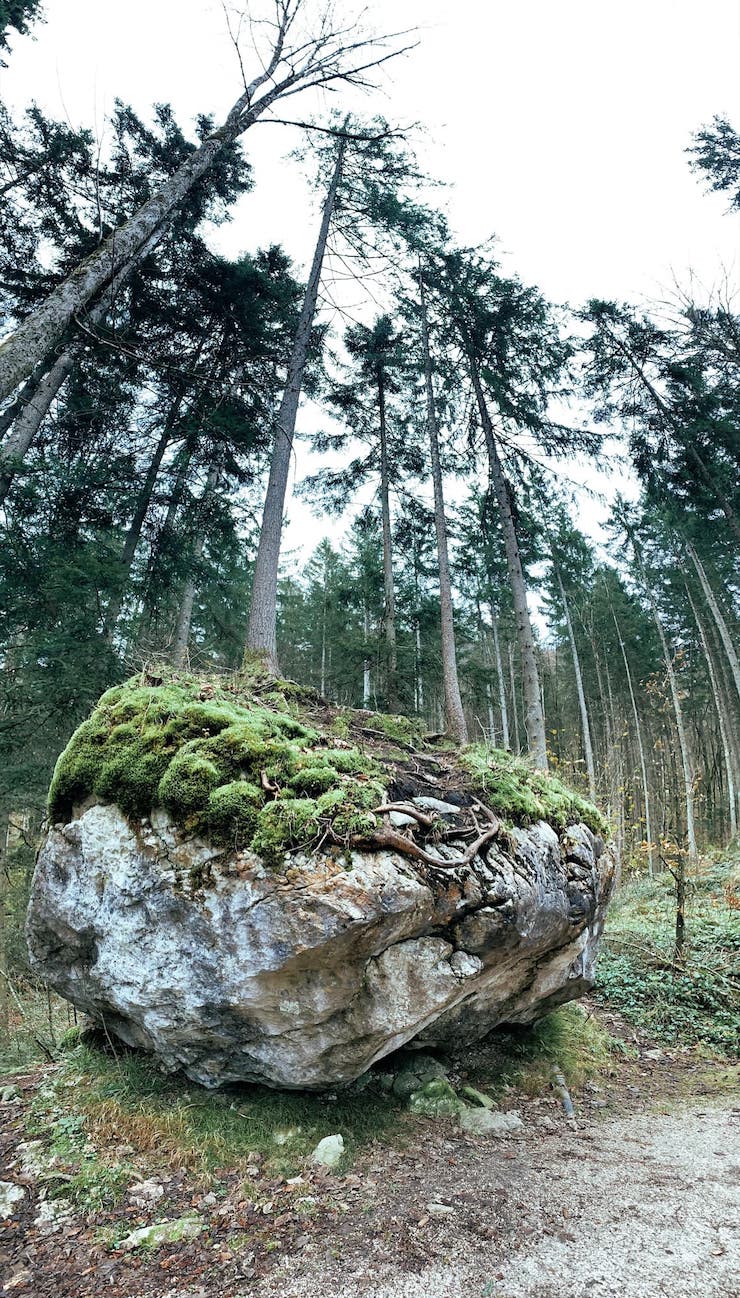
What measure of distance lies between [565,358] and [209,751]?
39.7 ft

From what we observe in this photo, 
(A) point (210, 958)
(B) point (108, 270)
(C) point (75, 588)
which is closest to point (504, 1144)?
(A) point (210, 958)

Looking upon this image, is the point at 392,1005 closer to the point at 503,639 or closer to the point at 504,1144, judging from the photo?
the point at 504,1144

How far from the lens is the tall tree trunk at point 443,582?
433 inches

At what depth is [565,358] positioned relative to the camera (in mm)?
11945

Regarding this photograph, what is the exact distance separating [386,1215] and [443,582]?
10.1m

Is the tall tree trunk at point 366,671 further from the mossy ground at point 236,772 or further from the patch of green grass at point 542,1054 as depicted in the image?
the patch of green grass at point 542,1054

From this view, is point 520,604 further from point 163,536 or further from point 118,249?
point 118,249

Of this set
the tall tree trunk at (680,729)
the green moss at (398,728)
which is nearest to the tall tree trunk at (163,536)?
the green moss at (398,728)

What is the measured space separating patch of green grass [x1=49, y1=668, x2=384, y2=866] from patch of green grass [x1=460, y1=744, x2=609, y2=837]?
1300 millimetres

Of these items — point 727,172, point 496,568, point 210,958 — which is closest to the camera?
point 210,958

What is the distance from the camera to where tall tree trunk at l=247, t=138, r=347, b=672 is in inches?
320

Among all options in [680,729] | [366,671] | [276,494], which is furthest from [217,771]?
[680,729]

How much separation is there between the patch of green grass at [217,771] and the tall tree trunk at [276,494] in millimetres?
3192

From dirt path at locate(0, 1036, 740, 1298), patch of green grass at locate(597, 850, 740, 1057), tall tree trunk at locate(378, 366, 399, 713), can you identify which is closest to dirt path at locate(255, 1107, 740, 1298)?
Answer: dirt path at locate(0, 1036, 740, 1298)
